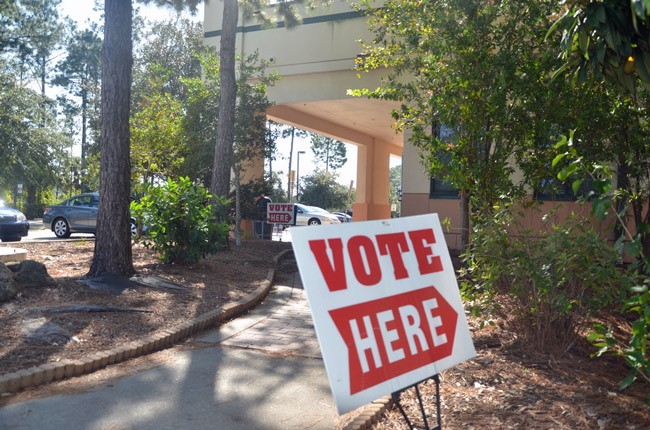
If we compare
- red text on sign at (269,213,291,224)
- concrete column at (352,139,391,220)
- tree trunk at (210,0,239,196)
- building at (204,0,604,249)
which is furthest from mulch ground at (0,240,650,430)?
concrete column at (352,139,391,220)

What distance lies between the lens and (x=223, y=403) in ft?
16.1

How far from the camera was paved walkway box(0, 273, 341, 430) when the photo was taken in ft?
14.7

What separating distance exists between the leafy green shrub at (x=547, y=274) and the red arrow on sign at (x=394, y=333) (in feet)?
7.05

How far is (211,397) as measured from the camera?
5.04m

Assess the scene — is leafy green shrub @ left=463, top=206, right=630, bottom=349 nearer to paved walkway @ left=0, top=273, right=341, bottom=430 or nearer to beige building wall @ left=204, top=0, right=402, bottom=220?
paved walkway @ left=0, top=273, right=341, bottom=430

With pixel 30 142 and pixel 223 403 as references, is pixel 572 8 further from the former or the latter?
pixel 30 142

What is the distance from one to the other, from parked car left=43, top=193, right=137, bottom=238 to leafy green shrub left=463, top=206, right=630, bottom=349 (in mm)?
17463

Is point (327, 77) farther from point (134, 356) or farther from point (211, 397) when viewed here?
point (211, 397)

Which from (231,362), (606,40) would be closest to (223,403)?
(231,362)

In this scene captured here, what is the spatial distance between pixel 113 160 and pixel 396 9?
16.3 ft

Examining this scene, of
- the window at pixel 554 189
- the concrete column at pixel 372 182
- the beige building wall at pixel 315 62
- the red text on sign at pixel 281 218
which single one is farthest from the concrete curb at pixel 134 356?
the concrete column at pixel 372 182

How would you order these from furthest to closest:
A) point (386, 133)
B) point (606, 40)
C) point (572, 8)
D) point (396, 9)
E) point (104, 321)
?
point (386, 133) < point (396, 9) < point (104, 321) < point (572, 8) < point (606, 40)

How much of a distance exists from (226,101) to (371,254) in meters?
11.7

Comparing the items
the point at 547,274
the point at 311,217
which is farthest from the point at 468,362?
the point at 311,217
